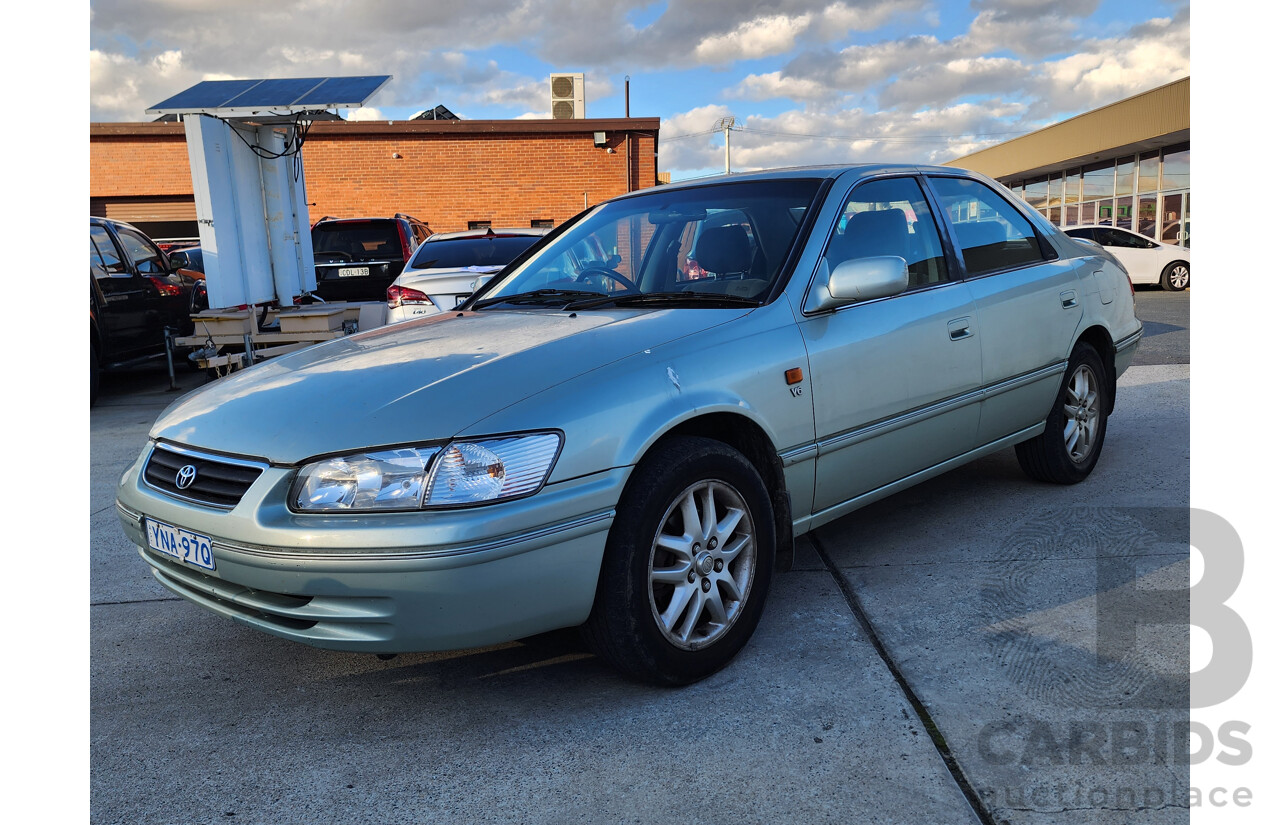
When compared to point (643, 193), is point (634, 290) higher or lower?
lower

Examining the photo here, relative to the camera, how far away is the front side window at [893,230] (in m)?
3.57

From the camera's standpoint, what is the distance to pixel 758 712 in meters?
2.70

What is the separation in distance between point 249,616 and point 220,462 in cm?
44

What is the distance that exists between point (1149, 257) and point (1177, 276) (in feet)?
2.09

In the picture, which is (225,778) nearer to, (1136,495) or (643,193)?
(643,193)

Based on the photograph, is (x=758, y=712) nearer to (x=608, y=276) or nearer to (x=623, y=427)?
(x=623, y=427)

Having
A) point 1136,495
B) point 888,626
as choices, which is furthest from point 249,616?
point 1136,495

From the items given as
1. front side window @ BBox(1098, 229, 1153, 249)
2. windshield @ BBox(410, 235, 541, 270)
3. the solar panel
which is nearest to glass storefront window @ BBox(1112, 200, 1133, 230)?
front side window @ BBox(1098, 229, 1153, 249)

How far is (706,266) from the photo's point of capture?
350 cm

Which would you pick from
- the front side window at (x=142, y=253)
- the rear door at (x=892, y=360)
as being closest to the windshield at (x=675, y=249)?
the rear door at (x=892, y=360)

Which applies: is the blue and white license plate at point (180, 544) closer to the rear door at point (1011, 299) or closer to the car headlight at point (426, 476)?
the car headlight at point (426, 476)

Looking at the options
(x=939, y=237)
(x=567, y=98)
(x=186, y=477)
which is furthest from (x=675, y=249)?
(x=567, y=98)

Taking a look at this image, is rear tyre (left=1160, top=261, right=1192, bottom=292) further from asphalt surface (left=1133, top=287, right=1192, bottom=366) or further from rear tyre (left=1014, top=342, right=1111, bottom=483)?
rear tyre (left=1014, top=342, right=1111, bottom=483)

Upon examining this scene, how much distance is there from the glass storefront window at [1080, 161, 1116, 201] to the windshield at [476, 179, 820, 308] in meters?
27.9
